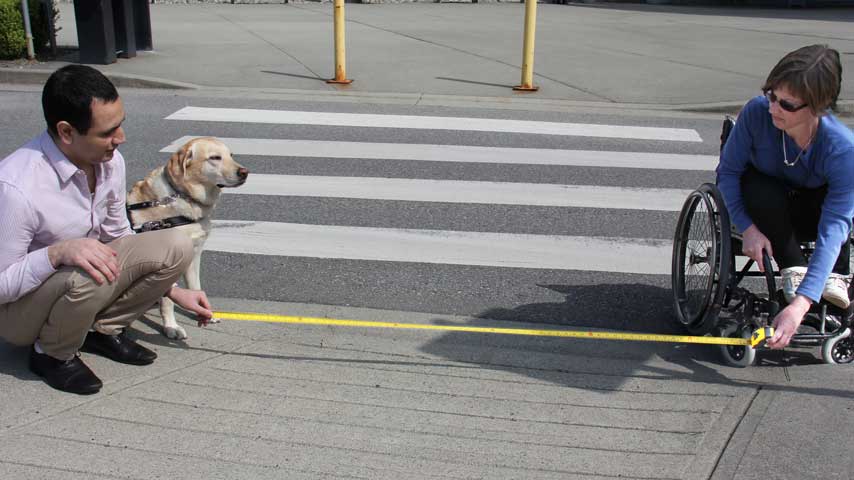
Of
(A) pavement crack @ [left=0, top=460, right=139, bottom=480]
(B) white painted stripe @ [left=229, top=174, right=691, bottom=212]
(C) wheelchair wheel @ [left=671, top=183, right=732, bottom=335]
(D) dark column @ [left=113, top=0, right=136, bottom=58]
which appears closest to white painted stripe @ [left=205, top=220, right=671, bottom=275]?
(C) wheelchair wheel @ [left=671, top=183, right=732, bottom=335]

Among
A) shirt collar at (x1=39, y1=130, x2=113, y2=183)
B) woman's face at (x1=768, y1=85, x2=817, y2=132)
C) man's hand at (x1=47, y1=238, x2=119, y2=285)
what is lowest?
man's hand at (x1=47, y1=238, x2=119, y2=285)

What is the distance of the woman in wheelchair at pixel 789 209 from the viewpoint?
3.61 metres

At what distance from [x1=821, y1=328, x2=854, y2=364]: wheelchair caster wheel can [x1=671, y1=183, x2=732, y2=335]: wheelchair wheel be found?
515 millimetres

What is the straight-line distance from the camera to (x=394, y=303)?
5.01 metres

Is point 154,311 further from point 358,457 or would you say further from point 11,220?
point 358,457

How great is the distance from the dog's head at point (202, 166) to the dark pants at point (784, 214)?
2.56 metres

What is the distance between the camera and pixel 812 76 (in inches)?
141

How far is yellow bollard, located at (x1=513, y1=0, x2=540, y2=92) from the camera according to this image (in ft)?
35.2

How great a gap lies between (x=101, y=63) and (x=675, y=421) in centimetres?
1028

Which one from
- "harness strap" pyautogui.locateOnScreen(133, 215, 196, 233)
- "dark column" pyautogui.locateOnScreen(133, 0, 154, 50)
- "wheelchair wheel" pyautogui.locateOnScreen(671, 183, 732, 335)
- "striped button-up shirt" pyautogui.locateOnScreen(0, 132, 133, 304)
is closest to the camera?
"striped button-up shirt" pyautogui.locateOnScreen(0, 132, 133, 304)

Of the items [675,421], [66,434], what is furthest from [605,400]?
[66,434]

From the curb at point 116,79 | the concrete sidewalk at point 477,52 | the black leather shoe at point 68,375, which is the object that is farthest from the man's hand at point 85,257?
the curb at point 116,79

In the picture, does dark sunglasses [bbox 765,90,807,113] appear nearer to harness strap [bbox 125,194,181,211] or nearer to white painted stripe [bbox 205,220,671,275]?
white painted stripe [bbox 205,220,671,275]

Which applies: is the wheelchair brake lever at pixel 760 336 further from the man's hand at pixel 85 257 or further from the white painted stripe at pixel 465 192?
the white painted stripe at pixel 465 192
